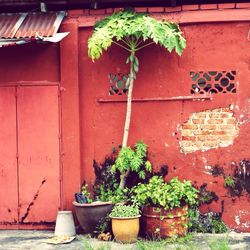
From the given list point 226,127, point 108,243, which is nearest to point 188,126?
point 226,127

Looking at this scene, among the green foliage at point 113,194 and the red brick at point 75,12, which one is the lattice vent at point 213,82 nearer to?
the green foliage at point 113,194

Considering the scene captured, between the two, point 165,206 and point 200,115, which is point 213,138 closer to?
point 200,115

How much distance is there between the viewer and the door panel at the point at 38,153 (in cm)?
793

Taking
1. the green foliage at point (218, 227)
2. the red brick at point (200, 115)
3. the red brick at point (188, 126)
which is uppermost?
the red brick at point (200, 115)

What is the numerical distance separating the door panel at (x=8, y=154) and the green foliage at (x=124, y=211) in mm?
1753

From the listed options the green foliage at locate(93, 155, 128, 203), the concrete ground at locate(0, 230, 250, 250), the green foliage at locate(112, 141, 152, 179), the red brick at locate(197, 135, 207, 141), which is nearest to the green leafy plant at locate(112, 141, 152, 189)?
the green foliage at locate(112, 141, 152, 179)

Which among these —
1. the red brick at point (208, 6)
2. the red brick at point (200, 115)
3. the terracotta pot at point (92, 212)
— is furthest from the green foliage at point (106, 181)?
the red brick at point (208, 6)

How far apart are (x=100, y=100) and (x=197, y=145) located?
1.63 m

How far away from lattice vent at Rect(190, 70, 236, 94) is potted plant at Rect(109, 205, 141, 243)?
205cm

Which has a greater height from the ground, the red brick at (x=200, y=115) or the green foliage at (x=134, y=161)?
the red brick at (x=200, y=115)

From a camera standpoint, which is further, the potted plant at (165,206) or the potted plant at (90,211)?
the potted plant at (90,211)

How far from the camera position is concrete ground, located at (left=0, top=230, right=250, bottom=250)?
21.8 feet

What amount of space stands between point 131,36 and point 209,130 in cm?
182

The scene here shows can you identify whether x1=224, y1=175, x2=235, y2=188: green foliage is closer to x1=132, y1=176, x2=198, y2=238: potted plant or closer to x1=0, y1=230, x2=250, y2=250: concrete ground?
x1=132, y1=176, x2=198, y2=238: potted plant
